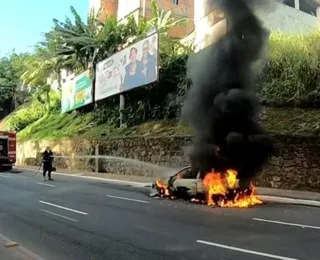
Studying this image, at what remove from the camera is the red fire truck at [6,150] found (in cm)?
2872

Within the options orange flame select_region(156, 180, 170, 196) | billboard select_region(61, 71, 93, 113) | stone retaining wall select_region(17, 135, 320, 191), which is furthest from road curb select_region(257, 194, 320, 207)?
billboard select_region(61, 71, 93, 113)

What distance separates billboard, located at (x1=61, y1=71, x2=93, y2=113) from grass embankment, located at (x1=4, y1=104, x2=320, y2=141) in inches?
34.9

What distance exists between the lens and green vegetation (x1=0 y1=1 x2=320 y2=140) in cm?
1823

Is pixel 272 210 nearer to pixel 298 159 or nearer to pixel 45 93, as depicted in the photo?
pixel 298 159

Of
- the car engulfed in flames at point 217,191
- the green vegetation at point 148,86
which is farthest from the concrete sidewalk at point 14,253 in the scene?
the green vegetation at point 148,86

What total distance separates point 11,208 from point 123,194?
422 cm

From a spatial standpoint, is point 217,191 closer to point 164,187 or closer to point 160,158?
point 164,187

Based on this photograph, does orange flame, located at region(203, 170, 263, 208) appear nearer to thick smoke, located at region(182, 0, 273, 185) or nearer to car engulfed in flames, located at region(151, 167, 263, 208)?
car engulfed in flames, located at region(151, 167, 263, 208)

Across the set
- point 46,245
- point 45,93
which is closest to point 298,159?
point 46,245

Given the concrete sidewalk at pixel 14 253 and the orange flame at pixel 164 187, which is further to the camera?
the orange flame at pixel 164 187

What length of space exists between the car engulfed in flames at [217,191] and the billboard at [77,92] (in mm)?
19518

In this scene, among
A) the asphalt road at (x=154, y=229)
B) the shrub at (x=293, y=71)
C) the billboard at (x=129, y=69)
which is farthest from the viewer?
the billboard at (x=129, y=69)

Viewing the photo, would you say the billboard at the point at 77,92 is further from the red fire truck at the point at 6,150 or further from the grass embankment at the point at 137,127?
the red fire truck at the point at 6,150

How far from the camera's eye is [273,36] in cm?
2047
